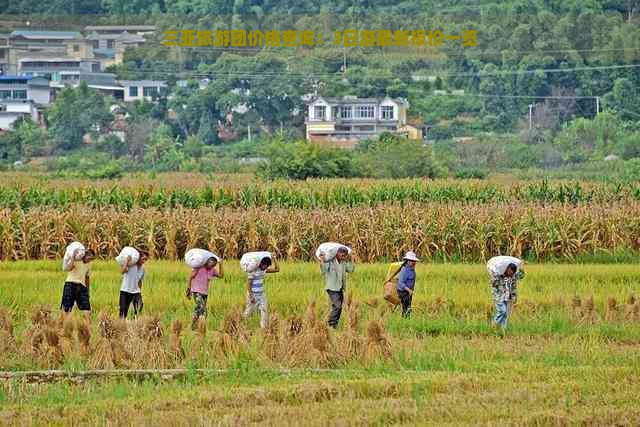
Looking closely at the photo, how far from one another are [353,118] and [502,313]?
242 ft

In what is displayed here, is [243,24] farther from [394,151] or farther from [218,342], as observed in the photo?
[218,342]

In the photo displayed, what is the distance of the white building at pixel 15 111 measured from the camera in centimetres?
9500

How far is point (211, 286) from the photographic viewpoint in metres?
22.5

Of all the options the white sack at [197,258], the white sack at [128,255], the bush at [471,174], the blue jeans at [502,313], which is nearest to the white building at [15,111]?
the bush at [471,174]

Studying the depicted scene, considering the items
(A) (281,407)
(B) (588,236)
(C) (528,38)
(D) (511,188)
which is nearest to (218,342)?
(A) (281,407)

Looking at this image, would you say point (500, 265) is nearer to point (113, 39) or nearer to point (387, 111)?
point (387, 111)

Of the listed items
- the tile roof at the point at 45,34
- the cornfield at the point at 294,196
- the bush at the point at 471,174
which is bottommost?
the bush at the point at 471,174

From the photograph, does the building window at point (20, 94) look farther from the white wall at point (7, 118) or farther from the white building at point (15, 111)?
the white wall at point (7, 118)

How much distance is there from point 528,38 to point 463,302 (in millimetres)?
90006

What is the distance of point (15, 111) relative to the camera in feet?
315

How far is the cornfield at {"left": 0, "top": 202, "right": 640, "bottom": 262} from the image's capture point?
27.6 m

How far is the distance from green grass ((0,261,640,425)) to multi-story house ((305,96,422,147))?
69.5 meters

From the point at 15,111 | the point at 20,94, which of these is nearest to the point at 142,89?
the point at 20,94

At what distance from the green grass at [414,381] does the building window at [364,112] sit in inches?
2790
